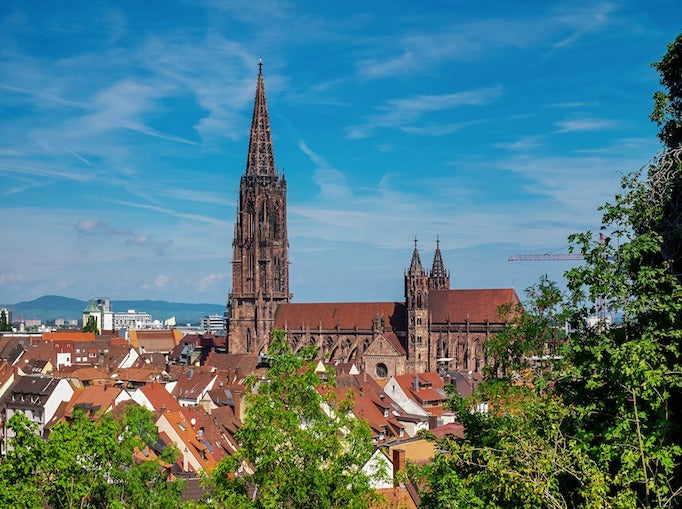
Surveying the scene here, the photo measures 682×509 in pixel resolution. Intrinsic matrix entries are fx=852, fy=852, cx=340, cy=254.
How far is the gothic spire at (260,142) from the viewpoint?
419ft

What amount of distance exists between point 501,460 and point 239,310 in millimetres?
110502

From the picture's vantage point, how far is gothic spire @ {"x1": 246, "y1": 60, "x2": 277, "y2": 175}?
128 meters

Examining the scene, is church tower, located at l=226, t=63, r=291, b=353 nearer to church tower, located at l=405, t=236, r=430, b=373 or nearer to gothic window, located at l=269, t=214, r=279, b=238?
gothic window, located at l=269, t=214, r=279, b=238

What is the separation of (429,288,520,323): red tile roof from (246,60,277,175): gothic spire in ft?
106

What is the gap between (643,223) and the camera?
1833 centimetres

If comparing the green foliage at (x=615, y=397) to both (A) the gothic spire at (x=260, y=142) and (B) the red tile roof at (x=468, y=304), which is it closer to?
(B) the red tile roof at (x=468, y=304)

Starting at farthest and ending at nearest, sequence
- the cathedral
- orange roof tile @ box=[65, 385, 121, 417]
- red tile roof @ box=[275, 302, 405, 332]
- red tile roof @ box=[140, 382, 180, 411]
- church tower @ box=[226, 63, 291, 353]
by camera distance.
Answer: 1. church tower @ box=[226, 63, 291, 353]
2. red tile roof @ box=[275, 302, 405, 332]
3. the cathedral
4. red tile roof @ box=[140, 382, 180, 411]
5. orange roof tile @ box=[65, 385, 121, 417]

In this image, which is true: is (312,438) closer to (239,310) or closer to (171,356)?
(239,310)

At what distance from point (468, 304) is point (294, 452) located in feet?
316

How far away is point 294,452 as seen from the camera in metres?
18.8

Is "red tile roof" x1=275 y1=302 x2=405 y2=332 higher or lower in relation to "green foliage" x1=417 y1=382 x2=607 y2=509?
higher

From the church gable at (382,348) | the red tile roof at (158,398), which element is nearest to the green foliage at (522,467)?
the red tile roof at (158,398)

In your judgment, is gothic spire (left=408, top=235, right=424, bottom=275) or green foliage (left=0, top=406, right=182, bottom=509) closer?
green foliage (left=0, top=406, right=182, bottom=509)

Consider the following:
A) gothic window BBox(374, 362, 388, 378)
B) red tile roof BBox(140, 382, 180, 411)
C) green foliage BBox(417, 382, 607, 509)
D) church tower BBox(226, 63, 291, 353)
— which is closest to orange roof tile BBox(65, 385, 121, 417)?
red tile roof BBox(140, 382, 180, 411)
